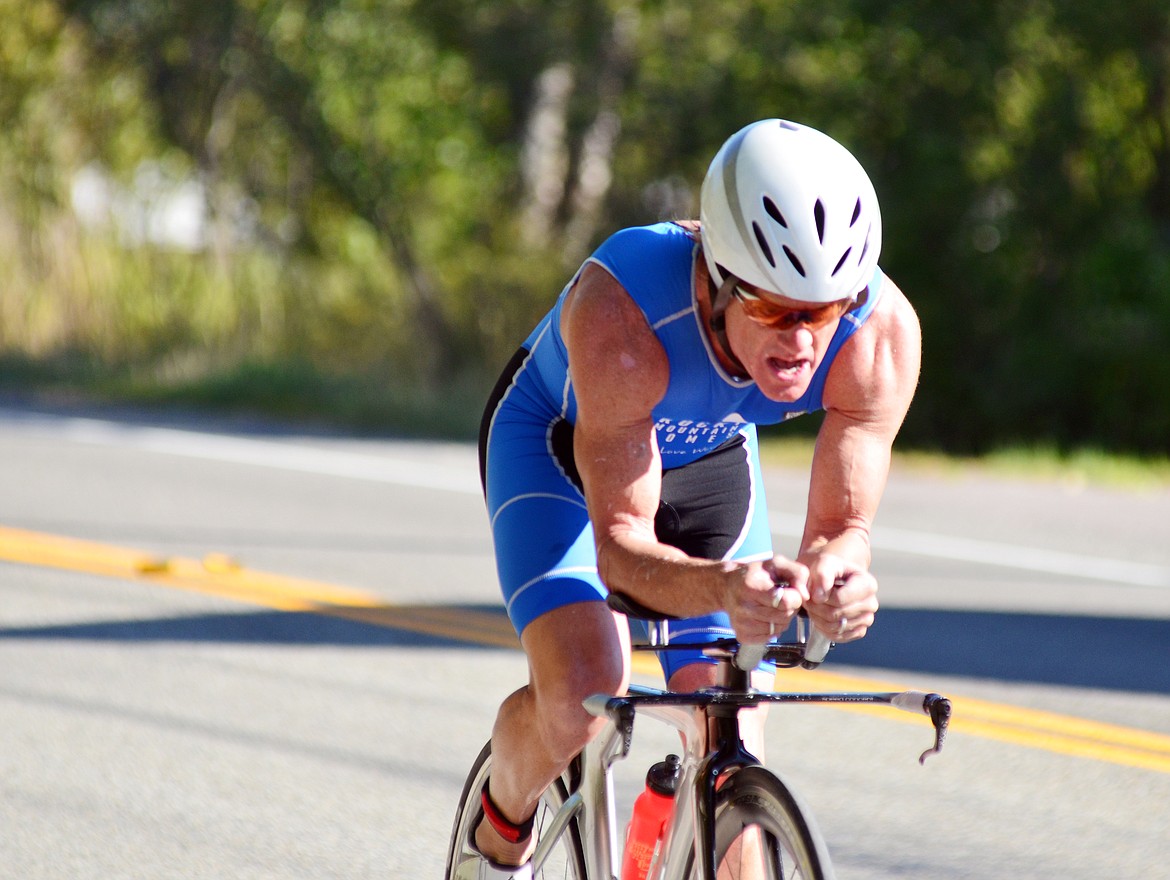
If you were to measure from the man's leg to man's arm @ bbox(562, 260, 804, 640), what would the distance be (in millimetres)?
287

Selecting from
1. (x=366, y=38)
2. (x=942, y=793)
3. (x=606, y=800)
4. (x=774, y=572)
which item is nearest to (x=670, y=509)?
(x=606, y=800)

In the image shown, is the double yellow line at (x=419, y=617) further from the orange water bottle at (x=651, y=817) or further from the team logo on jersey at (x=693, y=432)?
the orange water bottle at (x=651, y=817)

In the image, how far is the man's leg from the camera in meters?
3.15

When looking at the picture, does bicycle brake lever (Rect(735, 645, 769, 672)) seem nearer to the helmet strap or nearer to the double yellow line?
the helmet strap

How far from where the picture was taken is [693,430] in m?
3.39

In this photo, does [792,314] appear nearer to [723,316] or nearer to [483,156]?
[723,316]

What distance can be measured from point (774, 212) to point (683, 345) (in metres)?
0.41

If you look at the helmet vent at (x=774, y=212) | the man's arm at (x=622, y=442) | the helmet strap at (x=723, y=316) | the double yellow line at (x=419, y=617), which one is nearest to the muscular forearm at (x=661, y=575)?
the man's arm at (x=622, y=442)

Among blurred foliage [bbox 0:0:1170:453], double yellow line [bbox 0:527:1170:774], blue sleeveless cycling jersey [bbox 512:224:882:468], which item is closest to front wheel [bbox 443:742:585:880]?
blue sleeveless cycling jersey [bbox 512:224:882:468]

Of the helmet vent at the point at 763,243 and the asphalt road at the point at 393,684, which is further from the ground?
the helmet vent at the point at 763,243

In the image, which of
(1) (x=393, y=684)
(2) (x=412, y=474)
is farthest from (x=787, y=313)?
(2) (x=412, y=474)

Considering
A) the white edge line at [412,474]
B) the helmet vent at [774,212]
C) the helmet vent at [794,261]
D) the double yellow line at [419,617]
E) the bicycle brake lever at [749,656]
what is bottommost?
the white edge line at [412,474]

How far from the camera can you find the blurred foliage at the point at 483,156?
52.4 ft

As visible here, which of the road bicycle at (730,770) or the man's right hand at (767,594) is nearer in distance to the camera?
the man's right hand at (767,594)
